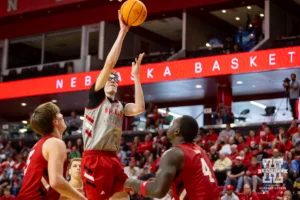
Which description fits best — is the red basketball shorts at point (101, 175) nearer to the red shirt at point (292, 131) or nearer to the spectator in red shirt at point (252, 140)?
the spectator in red shirt at point (252, 140)

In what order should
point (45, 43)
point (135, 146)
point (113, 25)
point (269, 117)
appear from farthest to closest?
point (45, 43) < point (113, 25) < point (269, 117) < point (135, 146)

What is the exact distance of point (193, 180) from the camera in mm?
5738

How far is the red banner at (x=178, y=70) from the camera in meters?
24.3

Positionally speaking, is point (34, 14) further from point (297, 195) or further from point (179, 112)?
point (297, 195)

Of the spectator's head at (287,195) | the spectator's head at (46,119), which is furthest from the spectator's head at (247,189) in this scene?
Answer: the spectator's head at (46,119)

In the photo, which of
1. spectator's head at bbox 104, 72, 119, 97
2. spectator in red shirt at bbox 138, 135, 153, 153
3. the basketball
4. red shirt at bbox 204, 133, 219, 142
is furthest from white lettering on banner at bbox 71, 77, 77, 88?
spectator's head at bbox 104, 72, 119, 97

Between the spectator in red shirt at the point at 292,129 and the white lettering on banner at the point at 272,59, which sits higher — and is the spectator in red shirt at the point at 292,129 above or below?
below

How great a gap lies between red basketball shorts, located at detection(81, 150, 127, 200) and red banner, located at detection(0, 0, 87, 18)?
82.5 ft

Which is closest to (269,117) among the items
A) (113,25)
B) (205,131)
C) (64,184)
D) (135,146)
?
(205,131)

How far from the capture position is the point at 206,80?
28.0 m

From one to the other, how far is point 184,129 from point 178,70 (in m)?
21.0

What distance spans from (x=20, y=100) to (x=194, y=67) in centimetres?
1054

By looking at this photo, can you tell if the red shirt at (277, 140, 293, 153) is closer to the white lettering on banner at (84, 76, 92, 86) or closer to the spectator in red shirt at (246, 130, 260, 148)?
the spectator in red shirt at (246, 130, 260, 148)

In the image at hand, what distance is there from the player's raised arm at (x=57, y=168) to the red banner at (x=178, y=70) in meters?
18.8
